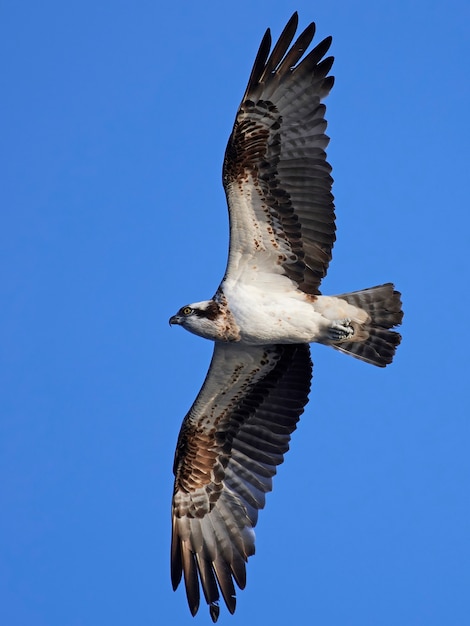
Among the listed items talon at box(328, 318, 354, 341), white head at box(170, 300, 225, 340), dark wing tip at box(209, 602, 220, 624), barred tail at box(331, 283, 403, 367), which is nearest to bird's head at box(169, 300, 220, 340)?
white head at box(170, 300, 225, 340)

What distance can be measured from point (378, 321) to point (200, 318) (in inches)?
74.0

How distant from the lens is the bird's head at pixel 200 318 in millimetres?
11672

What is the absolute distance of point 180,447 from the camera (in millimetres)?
12664

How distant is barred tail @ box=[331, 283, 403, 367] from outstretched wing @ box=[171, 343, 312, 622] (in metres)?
0.72

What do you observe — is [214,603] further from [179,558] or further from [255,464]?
[255,464]

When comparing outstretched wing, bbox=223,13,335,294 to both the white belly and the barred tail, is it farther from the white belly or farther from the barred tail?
the barred tail

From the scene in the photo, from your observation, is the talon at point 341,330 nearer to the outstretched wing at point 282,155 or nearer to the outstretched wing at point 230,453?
the outstretched wing at point 230,453

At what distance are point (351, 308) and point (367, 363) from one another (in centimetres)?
60

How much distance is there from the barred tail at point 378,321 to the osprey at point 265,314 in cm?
1

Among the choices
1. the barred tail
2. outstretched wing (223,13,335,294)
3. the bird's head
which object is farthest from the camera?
the barred tail

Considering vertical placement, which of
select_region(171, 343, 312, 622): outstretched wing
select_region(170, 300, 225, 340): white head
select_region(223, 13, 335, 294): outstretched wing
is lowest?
select_region(171, 343, 312, 622): outstretched wing

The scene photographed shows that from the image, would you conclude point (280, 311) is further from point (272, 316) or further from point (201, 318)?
point (201, 318)

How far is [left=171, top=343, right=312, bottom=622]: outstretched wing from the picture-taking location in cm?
1223

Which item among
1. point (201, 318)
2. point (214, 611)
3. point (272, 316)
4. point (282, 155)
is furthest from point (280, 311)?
point (214, 611)
